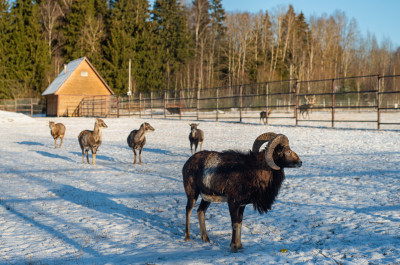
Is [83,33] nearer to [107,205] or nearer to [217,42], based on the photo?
[217,42]

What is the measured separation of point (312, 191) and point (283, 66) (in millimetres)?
53527

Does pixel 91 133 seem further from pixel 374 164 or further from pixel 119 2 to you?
pixel 119 2

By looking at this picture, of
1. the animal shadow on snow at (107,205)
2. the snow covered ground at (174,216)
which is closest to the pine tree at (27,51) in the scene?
the snow covered ground at (174,216)

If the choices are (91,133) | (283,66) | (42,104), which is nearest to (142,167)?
(91,133)

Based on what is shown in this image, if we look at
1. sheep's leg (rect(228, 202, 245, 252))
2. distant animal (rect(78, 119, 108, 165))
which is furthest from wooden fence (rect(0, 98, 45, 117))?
sheep's leg (rect(228, 202, 245, 252))

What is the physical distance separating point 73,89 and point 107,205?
117 feet

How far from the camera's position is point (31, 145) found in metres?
15.9

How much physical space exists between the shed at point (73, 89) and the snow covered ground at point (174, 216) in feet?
95.2

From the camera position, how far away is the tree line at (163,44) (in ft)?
166

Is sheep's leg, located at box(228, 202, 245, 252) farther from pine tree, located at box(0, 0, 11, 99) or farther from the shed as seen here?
pine tree, located at box(0, 0, 11, 99)

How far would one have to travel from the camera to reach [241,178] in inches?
183

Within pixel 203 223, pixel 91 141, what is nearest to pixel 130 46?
pixel 91 141

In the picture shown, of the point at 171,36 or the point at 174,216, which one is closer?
the point at 174,216

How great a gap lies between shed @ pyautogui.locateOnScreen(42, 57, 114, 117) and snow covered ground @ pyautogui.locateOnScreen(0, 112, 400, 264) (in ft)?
95.2
